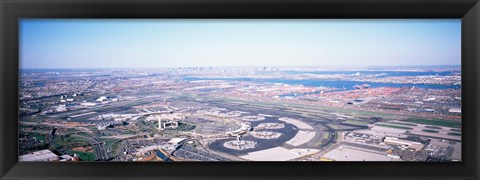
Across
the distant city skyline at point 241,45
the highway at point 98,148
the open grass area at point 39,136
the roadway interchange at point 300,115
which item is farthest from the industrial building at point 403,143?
the open grass area at point 39,136

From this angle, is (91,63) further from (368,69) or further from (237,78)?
(368,69)

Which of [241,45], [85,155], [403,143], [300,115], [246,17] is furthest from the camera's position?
[241,45]

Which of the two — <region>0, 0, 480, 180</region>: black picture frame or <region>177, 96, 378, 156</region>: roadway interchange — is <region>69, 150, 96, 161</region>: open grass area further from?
<region>177, 96, 378, 156</region>: roadway interchange

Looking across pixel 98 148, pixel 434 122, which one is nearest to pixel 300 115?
pixel 434 122

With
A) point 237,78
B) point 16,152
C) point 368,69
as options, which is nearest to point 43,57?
point 16,152

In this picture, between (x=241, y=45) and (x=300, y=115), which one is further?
(x=241, y=45)

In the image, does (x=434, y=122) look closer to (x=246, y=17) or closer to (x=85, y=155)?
(x=246, y=17)

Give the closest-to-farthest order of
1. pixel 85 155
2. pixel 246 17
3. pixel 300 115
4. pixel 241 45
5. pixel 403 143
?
pixel 246 17, pixel 85 155, pixel 403 143, pixel 300 115, pixel 241 45

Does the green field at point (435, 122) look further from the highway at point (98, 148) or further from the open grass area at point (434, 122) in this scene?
the highway at point (98, 148)
